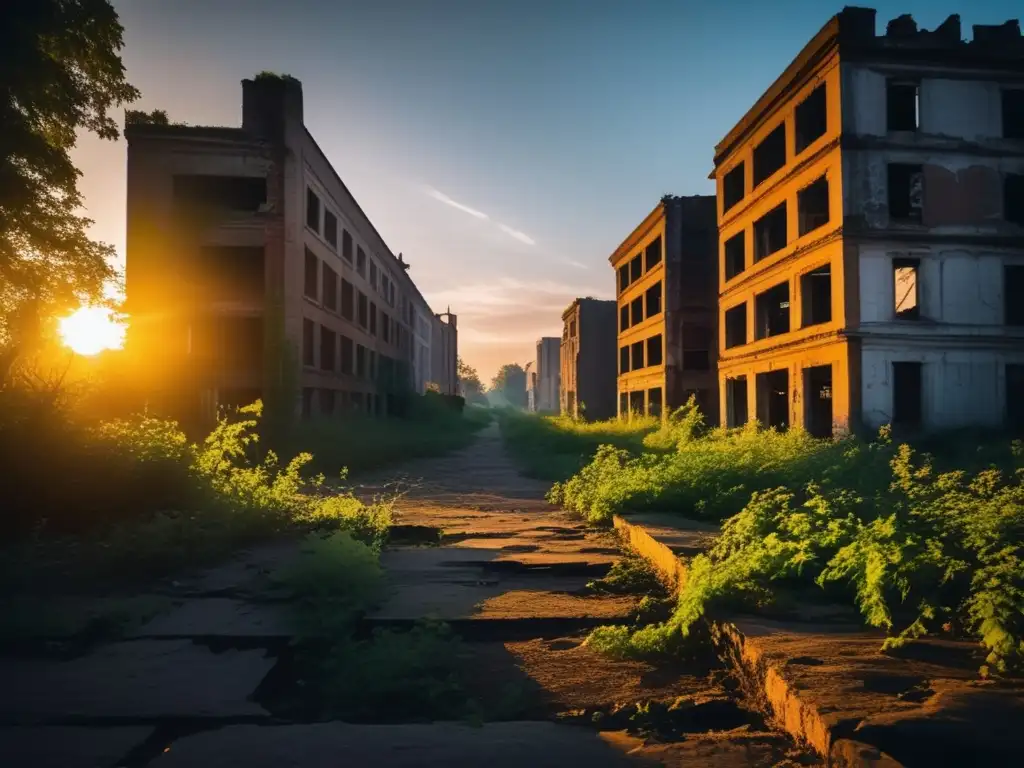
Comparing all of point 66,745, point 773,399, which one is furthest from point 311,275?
point 66,745

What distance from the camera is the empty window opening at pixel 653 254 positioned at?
30000mm

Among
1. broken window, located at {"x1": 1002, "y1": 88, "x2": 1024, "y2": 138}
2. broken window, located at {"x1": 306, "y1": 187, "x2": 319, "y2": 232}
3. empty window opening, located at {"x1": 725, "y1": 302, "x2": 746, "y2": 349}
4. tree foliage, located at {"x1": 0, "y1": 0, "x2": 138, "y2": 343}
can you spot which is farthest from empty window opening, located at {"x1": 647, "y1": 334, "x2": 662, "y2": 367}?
tree foliage, located at {"x1": 0, "y1": 0, "x2": 138, "y2": 343}

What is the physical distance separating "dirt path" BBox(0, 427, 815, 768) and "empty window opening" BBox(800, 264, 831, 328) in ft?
50.4

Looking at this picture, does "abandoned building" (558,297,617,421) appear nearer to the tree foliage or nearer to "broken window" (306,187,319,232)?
"broken window" (306,187,319,232)

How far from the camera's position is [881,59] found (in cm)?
1619

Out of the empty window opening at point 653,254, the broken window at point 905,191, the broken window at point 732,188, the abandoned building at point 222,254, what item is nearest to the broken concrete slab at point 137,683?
the abandoned building at point 222,254

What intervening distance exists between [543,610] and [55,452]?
4.86 meters

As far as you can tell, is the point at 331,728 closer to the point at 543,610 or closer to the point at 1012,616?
the point at 543,610

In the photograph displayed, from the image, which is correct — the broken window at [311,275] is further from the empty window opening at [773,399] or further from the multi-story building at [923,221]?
the multi-story building at [923,221]

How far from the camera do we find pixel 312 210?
21828 mm

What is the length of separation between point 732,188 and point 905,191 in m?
7.13

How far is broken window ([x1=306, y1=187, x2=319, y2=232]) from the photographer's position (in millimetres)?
21263

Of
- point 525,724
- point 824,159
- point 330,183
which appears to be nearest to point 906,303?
point 824,159

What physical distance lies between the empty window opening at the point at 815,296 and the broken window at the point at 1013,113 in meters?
5.28
